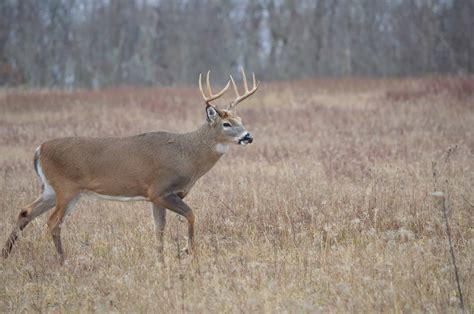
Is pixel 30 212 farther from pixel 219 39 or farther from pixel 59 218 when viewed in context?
pixel 219 39

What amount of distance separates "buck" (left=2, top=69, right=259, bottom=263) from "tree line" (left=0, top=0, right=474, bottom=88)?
3441cm

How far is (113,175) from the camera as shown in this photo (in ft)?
24.5

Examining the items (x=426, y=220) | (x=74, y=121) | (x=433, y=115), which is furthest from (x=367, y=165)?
(x=74, y=121)

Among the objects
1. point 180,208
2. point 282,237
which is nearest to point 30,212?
point 180,208

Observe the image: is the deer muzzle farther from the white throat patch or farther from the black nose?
→ the white throat patch

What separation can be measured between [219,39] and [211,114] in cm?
4117

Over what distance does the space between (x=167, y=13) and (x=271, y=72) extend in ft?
30.6

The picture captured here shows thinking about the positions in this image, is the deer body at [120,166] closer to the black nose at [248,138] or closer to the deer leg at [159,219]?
the deer leg at [159,219]

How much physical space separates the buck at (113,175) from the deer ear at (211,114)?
44 cm

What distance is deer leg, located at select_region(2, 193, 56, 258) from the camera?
7.30m

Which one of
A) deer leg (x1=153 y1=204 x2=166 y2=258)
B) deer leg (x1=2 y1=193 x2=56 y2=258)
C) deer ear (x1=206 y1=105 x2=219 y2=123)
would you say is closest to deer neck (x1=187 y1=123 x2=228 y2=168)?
deer ear (x1=206 y1=105 x2=219 y2=123)

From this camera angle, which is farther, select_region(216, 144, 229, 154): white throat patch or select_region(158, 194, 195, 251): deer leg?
select_region(216, 144, 229, 154): white throat patch

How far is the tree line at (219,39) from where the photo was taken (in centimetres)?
4238

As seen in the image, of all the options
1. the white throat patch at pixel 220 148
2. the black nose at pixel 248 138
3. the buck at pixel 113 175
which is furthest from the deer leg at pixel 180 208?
the black nose at pixel 248 138
